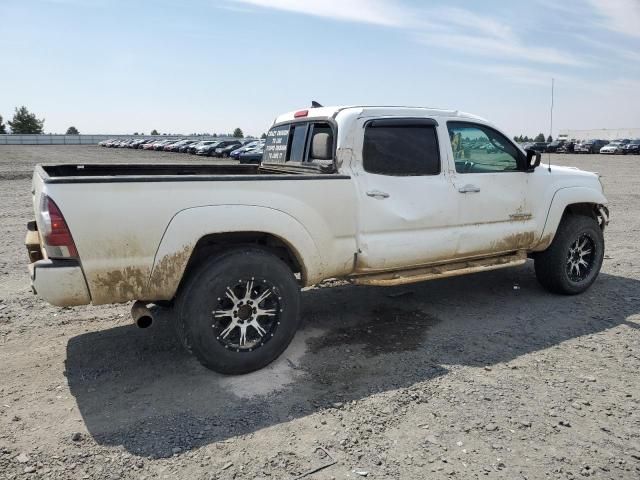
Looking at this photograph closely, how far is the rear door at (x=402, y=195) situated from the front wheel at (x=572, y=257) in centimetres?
152

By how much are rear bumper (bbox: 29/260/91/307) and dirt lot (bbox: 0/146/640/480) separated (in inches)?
29.1

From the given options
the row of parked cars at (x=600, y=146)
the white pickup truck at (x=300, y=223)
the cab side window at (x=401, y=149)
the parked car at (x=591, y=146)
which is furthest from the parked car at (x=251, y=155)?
the parked car at (x=591, y=146)

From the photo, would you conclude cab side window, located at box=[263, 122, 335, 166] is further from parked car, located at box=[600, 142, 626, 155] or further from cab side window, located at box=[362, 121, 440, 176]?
parked car, located at box=[600, 142, 626, 155]

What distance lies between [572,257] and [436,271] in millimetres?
1941

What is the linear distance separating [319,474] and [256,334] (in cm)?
135

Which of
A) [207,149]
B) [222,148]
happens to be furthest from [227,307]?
[207,149]

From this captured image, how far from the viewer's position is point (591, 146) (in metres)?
50.2

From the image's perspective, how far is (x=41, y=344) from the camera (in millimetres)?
4500

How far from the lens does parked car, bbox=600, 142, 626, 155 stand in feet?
152

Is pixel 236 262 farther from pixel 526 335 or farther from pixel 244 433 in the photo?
pixel 526 335

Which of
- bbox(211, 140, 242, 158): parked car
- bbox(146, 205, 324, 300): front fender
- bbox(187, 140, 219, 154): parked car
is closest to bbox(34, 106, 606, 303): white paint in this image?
bbox(146, 205, 324, 300): front fender

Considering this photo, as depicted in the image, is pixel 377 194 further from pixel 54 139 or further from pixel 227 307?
pixel 54 139

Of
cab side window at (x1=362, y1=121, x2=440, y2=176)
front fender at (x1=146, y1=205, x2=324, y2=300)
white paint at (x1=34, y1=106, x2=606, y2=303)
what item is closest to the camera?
white paint at (x1=34, y1=106, x2=606, y2=303)

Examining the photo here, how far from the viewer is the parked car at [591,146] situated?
50.0 meters
